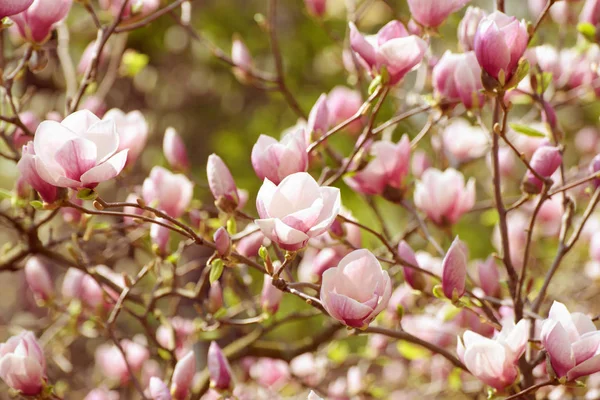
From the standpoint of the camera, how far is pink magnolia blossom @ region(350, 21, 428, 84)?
40.9 inches

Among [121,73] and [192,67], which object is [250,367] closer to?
[121,73]

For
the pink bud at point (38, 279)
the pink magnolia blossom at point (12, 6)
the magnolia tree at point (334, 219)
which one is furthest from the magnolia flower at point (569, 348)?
the pink bud at point (38, 279)

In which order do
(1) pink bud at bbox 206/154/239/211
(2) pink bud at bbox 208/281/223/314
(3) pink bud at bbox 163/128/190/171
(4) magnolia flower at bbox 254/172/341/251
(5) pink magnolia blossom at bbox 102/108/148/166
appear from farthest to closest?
(3) pink bud at bbox 163/128/190/171 → (2) pink bud at bbox 208/281/223/314 → (5) pink magnolia blossom at bbox 102/108/148/166 → (1) pink bud at bbox 206/154/239/211 → (4) magnolia flower at bbox 254/172/341/251

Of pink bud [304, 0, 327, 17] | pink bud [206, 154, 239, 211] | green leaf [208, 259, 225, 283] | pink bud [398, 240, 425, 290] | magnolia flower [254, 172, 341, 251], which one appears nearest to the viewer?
magnolia flower [254, 172, 341, 251]

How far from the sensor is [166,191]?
1303 millimetres

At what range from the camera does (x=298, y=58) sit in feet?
13.8

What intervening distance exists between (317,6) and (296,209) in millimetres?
1122

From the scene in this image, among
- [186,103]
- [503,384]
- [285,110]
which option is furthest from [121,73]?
[186,103]

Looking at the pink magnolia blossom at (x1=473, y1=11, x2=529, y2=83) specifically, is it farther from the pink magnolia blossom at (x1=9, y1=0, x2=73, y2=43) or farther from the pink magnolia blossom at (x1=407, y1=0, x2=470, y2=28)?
the pink magnolia blossom at (x1=9, y1=0, x2=73, y2=43)

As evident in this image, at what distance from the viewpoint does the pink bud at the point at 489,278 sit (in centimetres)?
131

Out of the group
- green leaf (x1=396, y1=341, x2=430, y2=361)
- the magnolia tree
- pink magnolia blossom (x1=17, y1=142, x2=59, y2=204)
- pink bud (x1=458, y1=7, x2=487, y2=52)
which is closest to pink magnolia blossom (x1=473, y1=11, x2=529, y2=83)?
the magnolia tree

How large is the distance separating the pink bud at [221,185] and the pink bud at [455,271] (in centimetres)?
35

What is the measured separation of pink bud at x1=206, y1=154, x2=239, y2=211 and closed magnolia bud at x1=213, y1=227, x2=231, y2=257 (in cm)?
14

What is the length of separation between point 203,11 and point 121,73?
2.68m
